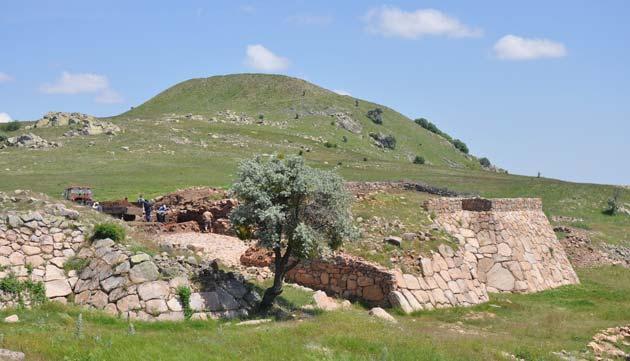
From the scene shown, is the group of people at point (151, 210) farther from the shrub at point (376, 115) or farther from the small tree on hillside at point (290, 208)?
the shrub at point (376, 115)

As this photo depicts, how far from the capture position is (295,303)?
20.1 metres

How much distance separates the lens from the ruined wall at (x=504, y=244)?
85.4 ft

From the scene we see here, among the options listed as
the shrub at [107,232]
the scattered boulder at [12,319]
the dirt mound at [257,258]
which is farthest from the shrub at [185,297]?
the dirt mound at [257,258]

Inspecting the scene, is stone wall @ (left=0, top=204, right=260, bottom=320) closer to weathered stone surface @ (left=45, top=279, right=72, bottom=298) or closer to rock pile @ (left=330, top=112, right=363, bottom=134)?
weathered stone surface @ (left=45, top=279, right=72, bottom=298)

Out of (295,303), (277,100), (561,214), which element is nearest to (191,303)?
(295,303)

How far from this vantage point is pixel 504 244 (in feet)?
88.9

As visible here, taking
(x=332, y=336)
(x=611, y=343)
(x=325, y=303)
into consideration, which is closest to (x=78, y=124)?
(x=325, y=303)

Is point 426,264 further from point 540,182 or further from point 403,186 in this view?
point 540,182

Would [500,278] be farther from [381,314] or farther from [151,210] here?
[151,210]

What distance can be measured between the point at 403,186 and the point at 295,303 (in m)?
15.8

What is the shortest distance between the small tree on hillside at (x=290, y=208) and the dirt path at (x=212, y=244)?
4694 mm

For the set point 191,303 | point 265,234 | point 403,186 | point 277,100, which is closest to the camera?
point 191,303

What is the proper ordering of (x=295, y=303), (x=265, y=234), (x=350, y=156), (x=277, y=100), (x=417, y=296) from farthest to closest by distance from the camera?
1. (x=277, y=100)
2. (x=350, y=156)
3. (x=417, y=296)
4. (x=295, y=303)
5. (x=265, y=234)

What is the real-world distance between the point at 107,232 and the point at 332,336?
7590 mm
